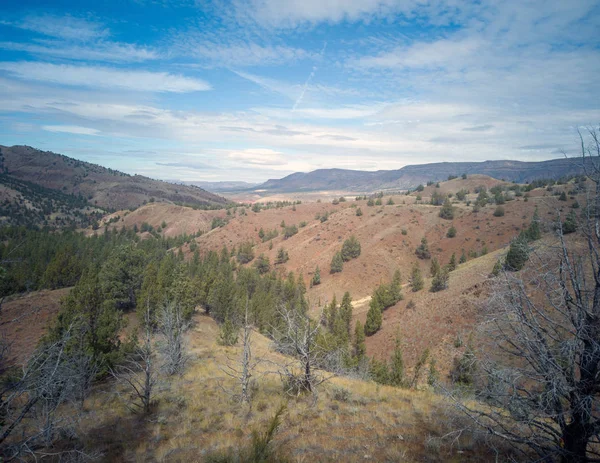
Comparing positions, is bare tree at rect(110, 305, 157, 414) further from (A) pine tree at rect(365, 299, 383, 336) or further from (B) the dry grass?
(A) pine tree at rect(365, 299, 383, 336)

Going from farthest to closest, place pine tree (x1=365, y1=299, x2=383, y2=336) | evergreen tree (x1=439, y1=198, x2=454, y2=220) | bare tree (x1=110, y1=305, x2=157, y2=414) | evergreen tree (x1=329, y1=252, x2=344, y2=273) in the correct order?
evergreen tree (x1=439, y1=198, x2=454, y2=220) < evergreen tree (x1=329, y1=252, x2=344, y2=273) < pine tree (x1=365, y1=299, x2=383, y2=336) < bare tree (x1=110, y1=305, x2=157, y2=414)

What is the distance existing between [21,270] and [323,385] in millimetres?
56280

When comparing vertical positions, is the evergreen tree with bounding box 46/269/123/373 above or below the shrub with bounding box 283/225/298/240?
above

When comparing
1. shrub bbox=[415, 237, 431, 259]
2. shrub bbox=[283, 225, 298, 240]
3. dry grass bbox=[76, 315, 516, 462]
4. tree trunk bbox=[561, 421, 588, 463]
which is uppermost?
tree trunk bbox=[561, 421, 588, 463]

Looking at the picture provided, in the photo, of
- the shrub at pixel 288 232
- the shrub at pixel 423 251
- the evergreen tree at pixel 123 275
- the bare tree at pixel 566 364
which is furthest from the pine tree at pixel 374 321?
the shrub at pixel 288 232

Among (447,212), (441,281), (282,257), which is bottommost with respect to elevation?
(282,257)

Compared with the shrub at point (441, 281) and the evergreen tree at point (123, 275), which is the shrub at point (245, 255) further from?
the shrub at point (441, 281)

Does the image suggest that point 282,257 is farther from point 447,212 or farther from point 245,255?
point 447,212

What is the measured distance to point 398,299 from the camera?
4612 centimetres

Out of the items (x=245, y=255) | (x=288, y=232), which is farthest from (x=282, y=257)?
(x=288, y=232)

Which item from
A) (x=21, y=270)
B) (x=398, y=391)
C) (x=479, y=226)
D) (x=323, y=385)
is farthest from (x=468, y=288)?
(x=21, y=270)

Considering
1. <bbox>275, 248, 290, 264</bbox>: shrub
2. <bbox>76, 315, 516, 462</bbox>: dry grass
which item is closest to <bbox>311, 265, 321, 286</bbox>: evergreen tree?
<bbox>275, 248, 290, 264</bbox>: shrub

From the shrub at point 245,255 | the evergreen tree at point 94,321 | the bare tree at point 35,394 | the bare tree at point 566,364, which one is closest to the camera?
the bare tree at point 35,394

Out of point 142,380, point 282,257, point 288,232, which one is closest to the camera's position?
point 142,380
